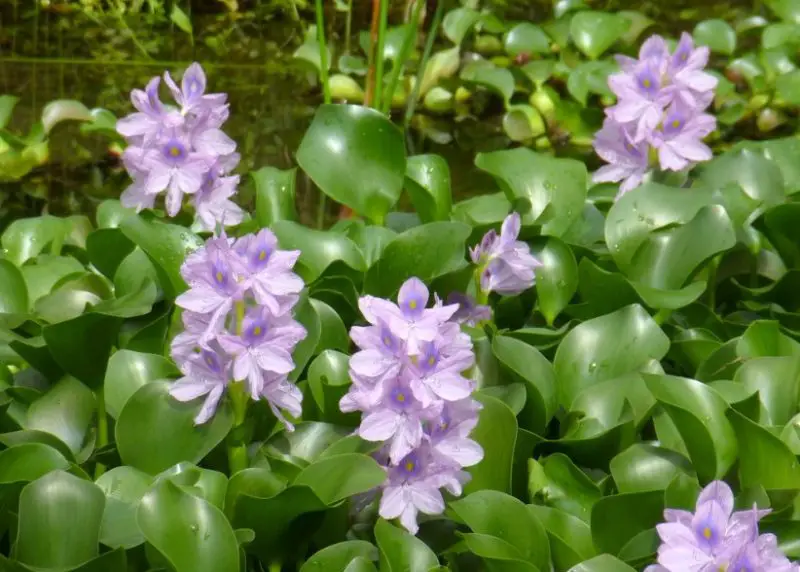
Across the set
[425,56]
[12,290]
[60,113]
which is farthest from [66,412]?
[60,113]

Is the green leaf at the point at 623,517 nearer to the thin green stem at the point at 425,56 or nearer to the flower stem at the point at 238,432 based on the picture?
the flower stem at the point at 238,432

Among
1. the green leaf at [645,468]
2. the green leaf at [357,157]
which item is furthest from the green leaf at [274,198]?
the green leaf at [645,468]

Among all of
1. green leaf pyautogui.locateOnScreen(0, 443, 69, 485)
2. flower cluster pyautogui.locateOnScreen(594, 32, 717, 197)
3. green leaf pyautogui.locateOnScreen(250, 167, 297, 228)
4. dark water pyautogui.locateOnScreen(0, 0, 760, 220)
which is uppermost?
flower cluster pyautogui.locateOnScreen(594, 32, 717, 197)

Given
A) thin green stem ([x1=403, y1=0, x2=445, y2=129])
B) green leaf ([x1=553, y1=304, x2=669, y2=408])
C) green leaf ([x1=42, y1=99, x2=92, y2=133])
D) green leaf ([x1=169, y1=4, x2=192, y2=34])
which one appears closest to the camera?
green leaf ([x1=553, y1=304, x2=669, y2=408])

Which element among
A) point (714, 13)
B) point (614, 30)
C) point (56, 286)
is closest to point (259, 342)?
point (56, 286)

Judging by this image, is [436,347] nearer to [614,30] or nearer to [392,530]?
[392,530]

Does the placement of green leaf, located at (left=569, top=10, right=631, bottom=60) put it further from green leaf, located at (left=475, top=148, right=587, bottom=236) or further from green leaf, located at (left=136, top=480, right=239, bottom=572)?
green leaf, located at (left=136, top=480, right=239, bottom=572)

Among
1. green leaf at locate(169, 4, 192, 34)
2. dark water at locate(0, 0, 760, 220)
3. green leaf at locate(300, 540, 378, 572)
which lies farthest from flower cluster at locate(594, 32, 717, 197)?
green leaf at locate(169, 4, 192, 34)
